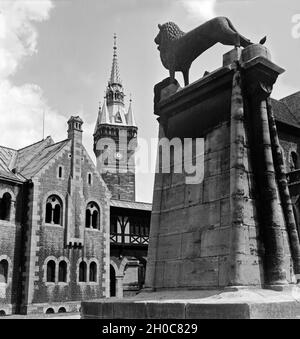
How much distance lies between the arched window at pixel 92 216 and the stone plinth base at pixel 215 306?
24621 millimetres

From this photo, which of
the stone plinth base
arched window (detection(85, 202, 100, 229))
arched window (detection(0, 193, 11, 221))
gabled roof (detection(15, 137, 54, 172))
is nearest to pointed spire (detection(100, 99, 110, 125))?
gabled roof (detection(15, 137, 54, 172))

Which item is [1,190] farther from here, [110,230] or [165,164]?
[165,164]

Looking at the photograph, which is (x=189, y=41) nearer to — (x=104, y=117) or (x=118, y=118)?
(x=104, y=117)

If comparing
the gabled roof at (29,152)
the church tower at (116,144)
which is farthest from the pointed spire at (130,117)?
the gabled roof at (29,152)

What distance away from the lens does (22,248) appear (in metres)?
28.1

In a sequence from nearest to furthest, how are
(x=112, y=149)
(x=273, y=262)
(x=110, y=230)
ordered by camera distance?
(x=273, y=262) → (x=110, y=230) → (x=112, y=149)

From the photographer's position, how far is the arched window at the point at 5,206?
2786 centimetres

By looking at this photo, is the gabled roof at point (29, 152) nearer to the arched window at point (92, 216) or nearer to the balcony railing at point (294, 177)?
the arched window at point (92, 216)

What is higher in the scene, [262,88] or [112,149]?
[112,149]

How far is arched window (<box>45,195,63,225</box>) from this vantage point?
96.3ft

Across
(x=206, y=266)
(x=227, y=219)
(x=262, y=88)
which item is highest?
(x=262, y=88)

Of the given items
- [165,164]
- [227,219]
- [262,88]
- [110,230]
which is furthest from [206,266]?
[110,230]

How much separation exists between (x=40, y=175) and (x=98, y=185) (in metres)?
5.19

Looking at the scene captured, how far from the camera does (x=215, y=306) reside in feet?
18.6
